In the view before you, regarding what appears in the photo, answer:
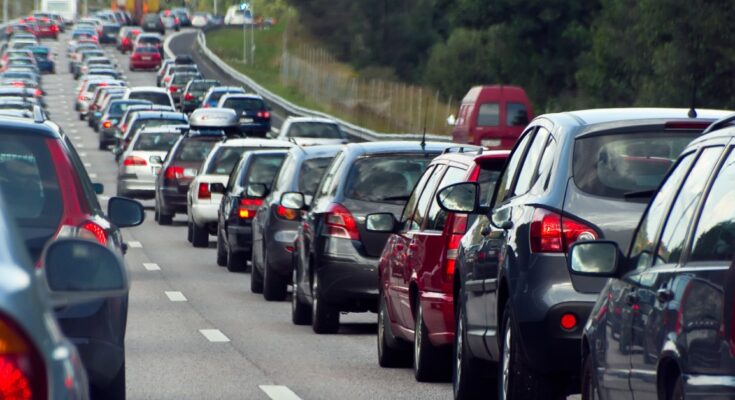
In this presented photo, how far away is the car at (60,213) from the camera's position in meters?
8.14

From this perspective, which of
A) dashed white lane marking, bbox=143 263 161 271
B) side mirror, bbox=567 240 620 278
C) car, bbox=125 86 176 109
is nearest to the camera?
side mirror, bbox=567 240 620 278

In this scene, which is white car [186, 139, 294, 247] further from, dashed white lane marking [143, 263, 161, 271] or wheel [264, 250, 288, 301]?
wheel [264, 250, 288, 301]

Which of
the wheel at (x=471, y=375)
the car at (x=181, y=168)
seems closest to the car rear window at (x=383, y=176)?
the wheel at (x=471, y=375)

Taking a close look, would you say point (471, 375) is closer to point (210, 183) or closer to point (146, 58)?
point (210, 183)

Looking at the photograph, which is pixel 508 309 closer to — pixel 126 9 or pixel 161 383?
pixel 161 383

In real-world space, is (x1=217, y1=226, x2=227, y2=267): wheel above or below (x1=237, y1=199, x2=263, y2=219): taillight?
below

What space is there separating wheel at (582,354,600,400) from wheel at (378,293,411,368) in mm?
5446

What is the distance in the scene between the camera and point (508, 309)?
935cm

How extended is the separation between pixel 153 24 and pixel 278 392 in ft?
429

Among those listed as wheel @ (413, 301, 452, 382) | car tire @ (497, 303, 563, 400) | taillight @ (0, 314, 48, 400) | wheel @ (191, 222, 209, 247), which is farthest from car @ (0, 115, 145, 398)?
wheel @ (191, 222, 209, 247)

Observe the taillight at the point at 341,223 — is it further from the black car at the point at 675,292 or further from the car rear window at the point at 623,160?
the black car at the point at 675,292

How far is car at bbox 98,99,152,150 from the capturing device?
6128 cm

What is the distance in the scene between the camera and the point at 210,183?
27734 mm

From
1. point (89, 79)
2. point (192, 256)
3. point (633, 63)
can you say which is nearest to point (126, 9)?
point (89, 79)
